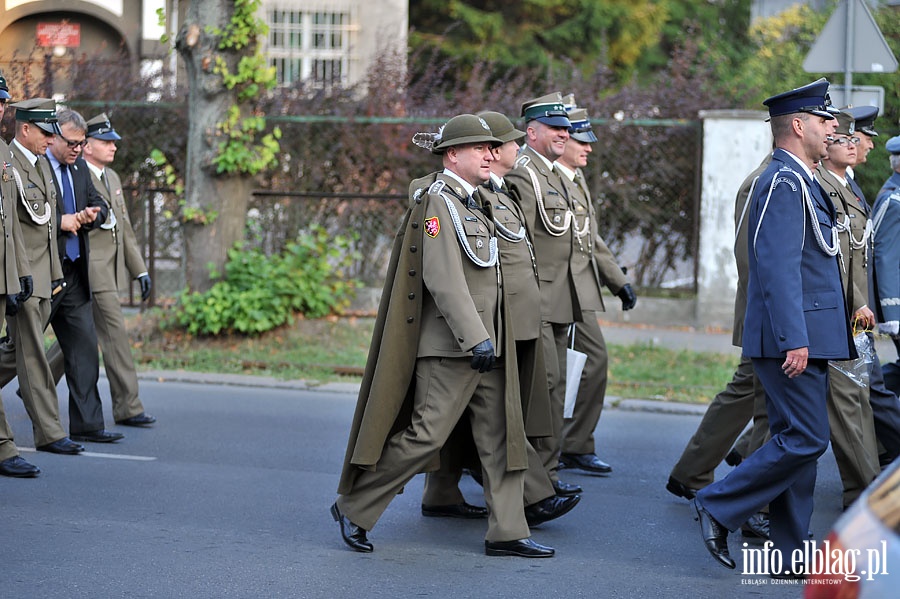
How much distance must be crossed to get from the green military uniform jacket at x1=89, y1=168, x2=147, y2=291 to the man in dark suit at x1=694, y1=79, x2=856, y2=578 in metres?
4.78

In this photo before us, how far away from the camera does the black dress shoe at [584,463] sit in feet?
24.6

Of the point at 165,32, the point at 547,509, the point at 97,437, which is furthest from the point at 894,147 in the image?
the point at 165,32

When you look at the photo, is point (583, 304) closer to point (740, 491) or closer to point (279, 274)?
point (740, 491)

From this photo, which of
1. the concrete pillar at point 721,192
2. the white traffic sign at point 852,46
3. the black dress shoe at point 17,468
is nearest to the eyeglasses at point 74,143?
the black dress shoe at point 17,468

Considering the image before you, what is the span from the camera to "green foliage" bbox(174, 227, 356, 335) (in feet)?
39.1

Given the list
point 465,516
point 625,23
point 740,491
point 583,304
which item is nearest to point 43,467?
point 465,516

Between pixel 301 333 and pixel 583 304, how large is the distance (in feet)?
18.6

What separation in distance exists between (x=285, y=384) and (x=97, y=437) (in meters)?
2.61

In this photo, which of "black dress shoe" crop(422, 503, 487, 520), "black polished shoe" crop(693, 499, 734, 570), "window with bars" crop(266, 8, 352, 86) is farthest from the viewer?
"window with bars" crop(266, 8, 352, 86)

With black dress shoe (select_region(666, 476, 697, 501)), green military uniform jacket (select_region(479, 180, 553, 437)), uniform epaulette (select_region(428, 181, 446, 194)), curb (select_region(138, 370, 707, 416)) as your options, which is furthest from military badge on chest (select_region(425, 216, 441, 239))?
curb (select_region(138, 370, 707, 416))

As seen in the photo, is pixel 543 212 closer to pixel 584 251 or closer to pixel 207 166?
pixel 584 251

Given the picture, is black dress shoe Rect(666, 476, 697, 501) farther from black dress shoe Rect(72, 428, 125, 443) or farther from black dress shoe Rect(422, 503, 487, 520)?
black dress shoe Rect(72, 428, 125, 443)

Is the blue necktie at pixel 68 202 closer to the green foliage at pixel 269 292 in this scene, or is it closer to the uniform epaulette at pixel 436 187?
the uniform epaulette at pixel 436 187

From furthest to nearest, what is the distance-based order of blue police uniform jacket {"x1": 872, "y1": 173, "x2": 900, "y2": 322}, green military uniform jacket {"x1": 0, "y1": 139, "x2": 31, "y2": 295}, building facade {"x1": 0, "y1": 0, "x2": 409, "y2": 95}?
1. building facade {"x1": 0, "y1": 0, "x2": 409, "y2": 95}
2. blue police uniform jacket {"x1": 872, "y1": 173, "x2": 900, "y2": 322}
3. green military uniform jacket {"x1": 0, "y1": 139, "x2": 31, "y2": 295}
